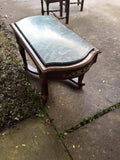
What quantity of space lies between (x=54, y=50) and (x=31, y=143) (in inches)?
40.4

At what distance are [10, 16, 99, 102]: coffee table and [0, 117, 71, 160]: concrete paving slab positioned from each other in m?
0.39

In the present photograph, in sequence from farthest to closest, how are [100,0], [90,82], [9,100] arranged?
1. [100,0]
2. [90,82]
3. [9,100]

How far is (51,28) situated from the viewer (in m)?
1.79

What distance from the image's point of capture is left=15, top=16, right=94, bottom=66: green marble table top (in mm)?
1393

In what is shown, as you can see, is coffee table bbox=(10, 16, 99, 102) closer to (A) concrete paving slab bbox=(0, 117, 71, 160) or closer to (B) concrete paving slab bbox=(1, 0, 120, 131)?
(B) concrete paving slab bbox=(1, 0, 120, 131)

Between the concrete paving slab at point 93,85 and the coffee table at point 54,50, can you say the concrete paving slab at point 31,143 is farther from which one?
the coffee table at point 54,50

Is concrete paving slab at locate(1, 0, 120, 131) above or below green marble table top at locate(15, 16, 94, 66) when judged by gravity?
below

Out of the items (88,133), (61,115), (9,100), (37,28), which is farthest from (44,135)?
(37,28)

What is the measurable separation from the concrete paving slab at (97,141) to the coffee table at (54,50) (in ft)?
2.05

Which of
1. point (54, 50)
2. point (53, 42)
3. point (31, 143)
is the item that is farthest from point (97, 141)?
point (53, 42)

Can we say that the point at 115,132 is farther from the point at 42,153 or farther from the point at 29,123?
the point at 29,123

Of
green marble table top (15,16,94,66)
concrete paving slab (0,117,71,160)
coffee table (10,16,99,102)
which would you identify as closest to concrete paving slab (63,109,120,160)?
concrete paving slab (0,117,71,160)

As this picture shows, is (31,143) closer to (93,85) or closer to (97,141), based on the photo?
(97,141)

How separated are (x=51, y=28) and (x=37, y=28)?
174 millimetres
